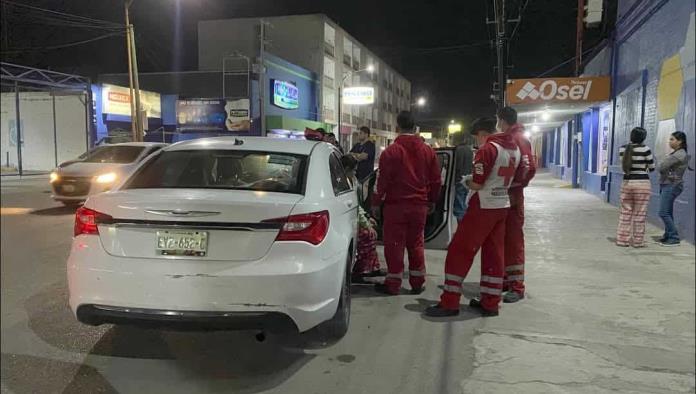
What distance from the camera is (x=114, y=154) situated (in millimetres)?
12539

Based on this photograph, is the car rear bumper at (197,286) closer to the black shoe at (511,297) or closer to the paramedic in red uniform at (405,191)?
the paramedic in red uniform at (405,191)

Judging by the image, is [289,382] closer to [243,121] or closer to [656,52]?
[656,52]

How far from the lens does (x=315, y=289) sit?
346 cm

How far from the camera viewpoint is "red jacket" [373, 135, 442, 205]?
17.4ft

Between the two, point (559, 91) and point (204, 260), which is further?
point (559, 91)

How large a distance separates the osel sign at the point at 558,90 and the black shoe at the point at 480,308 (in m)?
10.8

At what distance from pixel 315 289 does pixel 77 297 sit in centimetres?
148

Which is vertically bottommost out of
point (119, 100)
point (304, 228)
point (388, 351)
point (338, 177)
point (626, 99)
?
point (388, 351)

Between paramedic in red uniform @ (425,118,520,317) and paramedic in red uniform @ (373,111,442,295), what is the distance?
0.61m

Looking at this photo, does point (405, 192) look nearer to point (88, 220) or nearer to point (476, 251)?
point (476, 251)

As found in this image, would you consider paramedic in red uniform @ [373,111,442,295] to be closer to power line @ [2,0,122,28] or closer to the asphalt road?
the asphalt road

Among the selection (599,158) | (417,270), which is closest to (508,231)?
(417,270)

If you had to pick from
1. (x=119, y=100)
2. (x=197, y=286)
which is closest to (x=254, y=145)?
(x=197, y=286)

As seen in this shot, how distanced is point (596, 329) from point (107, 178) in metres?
9.72
